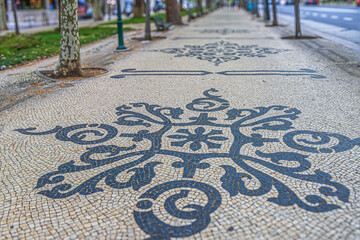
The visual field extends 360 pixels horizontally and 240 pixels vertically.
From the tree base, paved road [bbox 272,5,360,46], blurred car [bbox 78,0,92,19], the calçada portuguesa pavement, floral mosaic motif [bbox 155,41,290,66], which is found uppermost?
blurred car [bbox 78,0,92,19]

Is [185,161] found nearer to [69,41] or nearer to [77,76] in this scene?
[77,76]

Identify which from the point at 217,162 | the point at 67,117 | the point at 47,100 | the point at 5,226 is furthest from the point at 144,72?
the point at 5,226

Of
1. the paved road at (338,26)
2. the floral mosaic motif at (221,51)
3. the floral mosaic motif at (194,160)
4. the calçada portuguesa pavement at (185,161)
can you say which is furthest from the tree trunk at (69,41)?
the paved road at (338,26)

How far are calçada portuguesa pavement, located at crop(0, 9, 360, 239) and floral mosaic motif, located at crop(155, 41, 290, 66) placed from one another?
3372 mm

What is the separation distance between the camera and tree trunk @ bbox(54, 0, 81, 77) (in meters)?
8.56

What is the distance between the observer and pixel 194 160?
13.5 ft

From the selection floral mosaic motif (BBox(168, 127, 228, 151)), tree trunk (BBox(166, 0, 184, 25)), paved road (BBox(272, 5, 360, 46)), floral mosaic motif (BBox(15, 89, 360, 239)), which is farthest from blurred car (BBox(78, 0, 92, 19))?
floral mosaic motif (BBox(168, 127, 228, 151))

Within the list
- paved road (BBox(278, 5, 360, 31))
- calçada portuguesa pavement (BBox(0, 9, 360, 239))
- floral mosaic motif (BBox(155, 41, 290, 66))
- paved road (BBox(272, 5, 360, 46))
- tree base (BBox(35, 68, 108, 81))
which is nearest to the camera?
calçada portuguesa pavement (BBox(0, 9, 360, 239))

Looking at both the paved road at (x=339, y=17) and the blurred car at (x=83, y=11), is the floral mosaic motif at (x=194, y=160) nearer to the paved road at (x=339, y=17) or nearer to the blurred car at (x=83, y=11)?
the paved road at (x=339, y=17)

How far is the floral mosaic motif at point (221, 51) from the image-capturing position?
11.2 m

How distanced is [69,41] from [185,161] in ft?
19.1

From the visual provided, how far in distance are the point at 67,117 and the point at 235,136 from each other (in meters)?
2.71

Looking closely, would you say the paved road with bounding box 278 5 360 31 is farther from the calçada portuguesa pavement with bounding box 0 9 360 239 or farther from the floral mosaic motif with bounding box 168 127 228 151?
the floral mosaic motif with bounding box 168 127 228 151

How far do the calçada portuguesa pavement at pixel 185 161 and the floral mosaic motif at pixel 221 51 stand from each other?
337 cm
